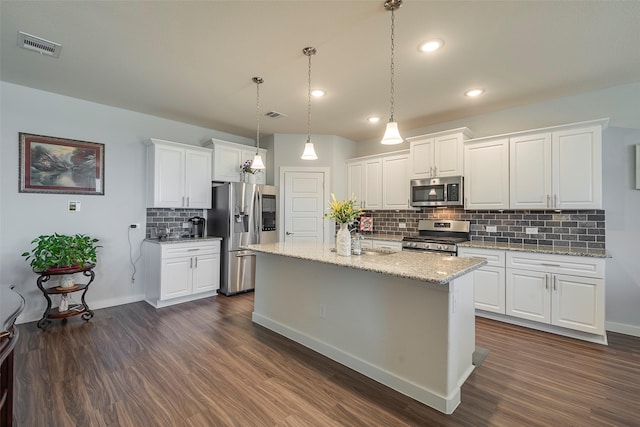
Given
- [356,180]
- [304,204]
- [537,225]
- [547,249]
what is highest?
[356,180]

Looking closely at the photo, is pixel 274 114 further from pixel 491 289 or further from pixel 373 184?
pixel 491 289

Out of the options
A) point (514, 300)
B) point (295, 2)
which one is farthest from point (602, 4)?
point (514, 300)

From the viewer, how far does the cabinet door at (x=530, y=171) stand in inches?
134

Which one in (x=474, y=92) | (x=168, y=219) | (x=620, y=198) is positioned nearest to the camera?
(x=620, y=198)

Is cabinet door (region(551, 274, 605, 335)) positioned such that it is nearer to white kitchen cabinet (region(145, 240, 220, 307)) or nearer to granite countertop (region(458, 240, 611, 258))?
granite countertop (region(458, 240, 611, 258))

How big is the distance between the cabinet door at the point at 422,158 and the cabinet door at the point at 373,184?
2.26 ft

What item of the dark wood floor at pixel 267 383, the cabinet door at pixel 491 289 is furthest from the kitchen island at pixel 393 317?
the cabinet door at pixel 491 289

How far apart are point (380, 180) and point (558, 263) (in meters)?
2.66

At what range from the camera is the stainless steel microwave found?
4039 millimetres

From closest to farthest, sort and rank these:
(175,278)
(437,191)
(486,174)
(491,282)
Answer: (491,282) → (486,174) → (175,278) → (437,191)

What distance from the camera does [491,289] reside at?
355 centimetres

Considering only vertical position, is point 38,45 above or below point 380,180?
above

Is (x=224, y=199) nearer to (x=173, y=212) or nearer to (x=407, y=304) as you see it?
(x=173, y=212)

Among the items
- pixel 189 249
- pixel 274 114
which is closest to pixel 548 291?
pixel 274 114
